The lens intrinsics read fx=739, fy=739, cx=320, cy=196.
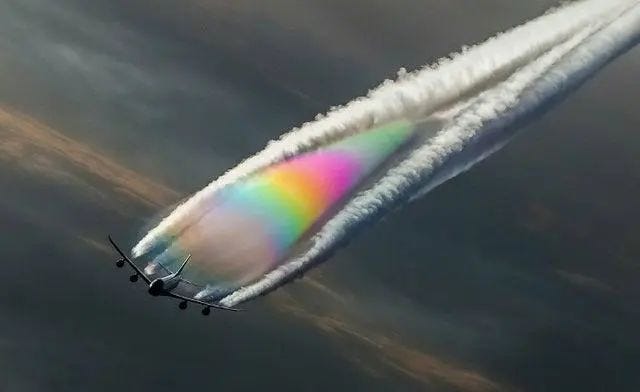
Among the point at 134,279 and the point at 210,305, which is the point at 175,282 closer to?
the point at 134,279

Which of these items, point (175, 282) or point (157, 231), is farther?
point (175, 282)

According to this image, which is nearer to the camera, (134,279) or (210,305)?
(210,305)

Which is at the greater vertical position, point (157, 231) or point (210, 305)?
point (157, 231)

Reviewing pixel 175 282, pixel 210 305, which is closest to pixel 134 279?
pixel 175 282

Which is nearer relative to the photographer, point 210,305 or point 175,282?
point 210,305
